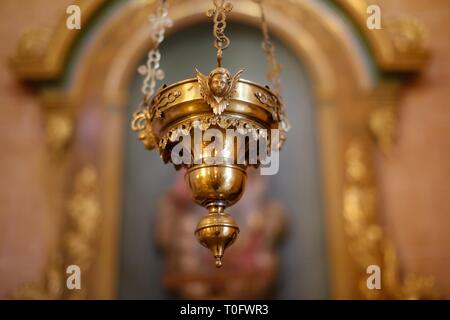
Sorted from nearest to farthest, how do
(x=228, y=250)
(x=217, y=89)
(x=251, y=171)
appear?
(x=217, y=89)
(x=228, y=250)
(x=251, y=171)

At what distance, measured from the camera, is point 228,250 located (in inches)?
225

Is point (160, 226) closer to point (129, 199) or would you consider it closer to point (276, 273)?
point (129, 199)

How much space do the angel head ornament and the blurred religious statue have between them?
285cm

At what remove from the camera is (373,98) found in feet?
18.9

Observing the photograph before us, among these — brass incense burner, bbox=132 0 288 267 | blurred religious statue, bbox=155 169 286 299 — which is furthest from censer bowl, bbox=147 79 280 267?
blurred religious statue, bbox=155 169 286 299

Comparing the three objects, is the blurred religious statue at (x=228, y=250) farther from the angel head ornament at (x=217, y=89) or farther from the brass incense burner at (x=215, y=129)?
the angel head ornament at (x=217, y=89)

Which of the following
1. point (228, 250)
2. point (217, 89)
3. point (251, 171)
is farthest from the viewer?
point (251, 171)

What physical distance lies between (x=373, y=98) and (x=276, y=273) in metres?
1.68

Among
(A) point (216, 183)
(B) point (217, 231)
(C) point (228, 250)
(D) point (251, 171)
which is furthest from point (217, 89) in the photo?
(D) point (251, 171)

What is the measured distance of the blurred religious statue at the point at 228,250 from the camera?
5.55m

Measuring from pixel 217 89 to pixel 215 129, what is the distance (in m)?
0.19
